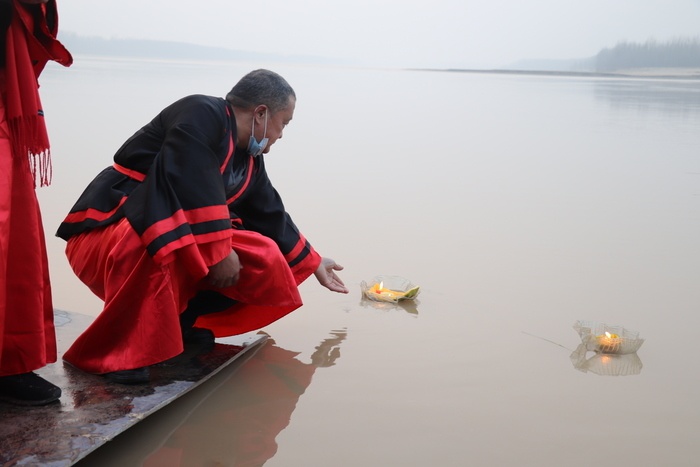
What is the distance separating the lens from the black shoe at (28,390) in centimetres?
256

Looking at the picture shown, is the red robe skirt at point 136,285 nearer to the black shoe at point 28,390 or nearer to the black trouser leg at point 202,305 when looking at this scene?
the black trouser leg at point 202,305

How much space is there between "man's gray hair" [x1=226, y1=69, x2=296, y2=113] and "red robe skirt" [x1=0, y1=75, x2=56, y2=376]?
87 cm

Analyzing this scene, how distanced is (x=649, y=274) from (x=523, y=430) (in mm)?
2268

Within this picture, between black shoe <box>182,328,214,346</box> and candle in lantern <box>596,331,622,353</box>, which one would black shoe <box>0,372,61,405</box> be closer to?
black shoe <box>182,328,214,346</box>

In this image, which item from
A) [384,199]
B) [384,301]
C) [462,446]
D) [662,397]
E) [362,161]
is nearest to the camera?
[462,446]

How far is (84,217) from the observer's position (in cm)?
296

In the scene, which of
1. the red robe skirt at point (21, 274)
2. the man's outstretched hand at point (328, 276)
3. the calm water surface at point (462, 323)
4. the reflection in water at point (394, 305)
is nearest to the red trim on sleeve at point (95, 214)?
the red robe skirt at point (21, 274)

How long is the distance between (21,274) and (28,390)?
0.36 meters

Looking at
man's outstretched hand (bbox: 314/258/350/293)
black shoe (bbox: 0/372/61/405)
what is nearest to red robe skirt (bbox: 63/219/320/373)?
black shoe (bbox: 0/372/61/405)

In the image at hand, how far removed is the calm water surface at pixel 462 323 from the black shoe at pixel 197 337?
17 cm

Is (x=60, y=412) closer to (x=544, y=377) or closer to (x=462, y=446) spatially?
(x=462, y=446)

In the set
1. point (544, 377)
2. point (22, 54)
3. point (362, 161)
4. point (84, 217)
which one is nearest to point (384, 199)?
point (362, 161)

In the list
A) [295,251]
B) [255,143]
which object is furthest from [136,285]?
[295,251]

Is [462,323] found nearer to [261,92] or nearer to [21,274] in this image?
[261,92]
